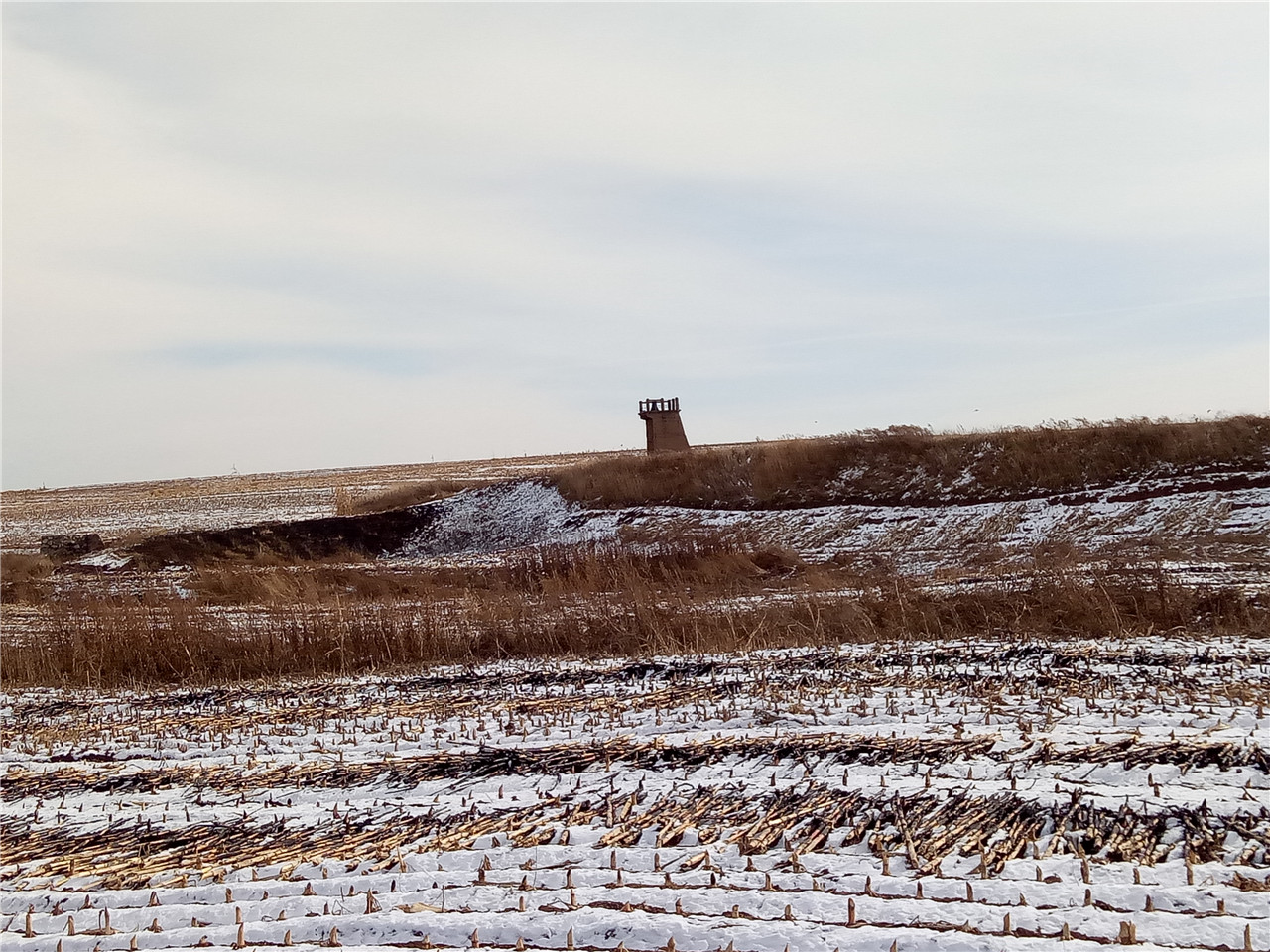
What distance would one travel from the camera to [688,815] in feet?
17.5

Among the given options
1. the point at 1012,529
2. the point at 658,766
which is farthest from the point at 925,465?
the point at 658,766

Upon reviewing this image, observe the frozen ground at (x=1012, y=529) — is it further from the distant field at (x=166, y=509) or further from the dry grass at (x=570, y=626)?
the distant field at (x=166, y=509)

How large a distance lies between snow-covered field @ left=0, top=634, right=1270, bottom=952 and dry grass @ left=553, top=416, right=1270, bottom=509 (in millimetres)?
15858

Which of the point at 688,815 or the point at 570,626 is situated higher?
the point at 570,626

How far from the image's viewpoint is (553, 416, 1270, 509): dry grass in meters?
23.6

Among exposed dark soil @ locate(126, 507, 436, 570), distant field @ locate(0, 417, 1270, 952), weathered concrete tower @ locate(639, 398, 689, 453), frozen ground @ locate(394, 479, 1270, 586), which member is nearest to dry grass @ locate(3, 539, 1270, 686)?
distant field @ locate(0, 417, 1270, 952)

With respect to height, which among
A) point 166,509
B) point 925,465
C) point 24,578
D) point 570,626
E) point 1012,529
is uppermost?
point 166,509

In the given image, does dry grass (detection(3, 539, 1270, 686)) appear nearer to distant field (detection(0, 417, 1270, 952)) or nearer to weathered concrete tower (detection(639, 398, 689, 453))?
distant field (detection(0, 417, 1270, 952))

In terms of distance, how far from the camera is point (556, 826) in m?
5.34

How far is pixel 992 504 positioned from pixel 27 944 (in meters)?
21.7

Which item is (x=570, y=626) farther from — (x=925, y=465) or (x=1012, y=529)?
(x=925, y=465)

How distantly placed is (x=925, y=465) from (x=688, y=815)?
2244cm

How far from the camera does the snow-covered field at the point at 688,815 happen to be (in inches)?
164

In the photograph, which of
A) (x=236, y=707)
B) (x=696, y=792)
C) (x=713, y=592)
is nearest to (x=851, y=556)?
(x=713, y=592)
